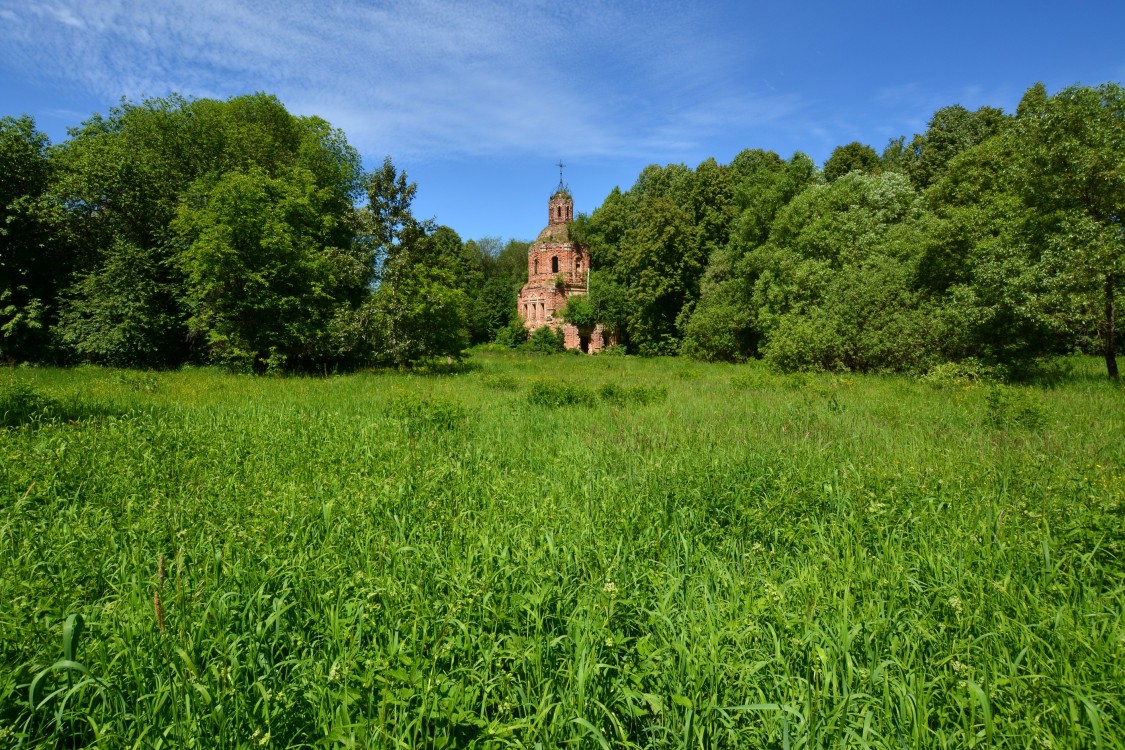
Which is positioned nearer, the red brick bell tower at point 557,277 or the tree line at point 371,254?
the tree line at point 371,254

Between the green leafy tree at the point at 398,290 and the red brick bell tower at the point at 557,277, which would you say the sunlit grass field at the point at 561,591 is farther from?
the red brick bell tower at the point at 557,277

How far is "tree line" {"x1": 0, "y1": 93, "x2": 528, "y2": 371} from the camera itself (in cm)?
1686

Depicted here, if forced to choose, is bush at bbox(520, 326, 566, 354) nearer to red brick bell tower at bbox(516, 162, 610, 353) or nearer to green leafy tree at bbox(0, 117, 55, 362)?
red brick bell tower at bbox(516, 162, 610, 353)

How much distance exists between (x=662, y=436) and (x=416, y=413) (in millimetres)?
4258

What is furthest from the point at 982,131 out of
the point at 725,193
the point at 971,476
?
the point at 971,476

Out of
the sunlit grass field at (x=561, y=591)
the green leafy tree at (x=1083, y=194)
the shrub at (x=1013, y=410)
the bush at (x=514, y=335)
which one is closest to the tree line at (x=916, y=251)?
the green leafy tree at (x=1083, y=194)

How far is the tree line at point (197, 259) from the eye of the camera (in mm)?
16859

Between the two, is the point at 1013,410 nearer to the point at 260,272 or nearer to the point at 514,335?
the point at 260,272

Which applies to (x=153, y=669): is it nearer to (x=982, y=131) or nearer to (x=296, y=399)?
(x=296, y=399)

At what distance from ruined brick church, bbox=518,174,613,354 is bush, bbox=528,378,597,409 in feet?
103

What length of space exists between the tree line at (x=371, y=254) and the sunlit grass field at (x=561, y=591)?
881 cm

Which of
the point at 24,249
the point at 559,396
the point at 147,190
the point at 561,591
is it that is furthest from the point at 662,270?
the point at 561,591

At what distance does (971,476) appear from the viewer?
4.84m

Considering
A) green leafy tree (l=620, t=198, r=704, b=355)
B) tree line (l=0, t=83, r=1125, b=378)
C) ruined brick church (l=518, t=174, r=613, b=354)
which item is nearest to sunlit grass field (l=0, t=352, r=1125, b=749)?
tree line (l=0, t=83, r=1125, b=378)
